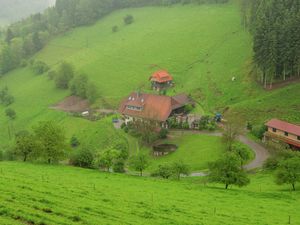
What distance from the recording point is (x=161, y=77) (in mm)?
116375

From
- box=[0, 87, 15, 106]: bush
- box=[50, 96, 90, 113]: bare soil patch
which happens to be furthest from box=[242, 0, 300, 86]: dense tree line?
box=[0, 87, 15, 106]: bush

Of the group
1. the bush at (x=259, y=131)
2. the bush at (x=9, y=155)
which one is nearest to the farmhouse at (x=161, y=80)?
the bush at (x=259, y=131)

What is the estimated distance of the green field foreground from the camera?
2877 cm

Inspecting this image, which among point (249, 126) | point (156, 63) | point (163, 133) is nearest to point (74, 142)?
point (163, 133)

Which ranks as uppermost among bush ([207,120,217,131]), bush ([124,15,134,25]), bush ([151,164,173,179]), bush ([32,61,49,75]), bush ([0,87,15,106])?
bush ([124,15,134,25])

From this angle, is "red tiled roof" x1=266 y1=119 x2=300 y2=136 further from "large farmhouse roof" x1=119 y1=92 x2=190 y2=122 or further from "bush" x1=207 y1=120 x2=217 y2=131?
"large farmhouse roof" x1=119 y1=92 x2=190 y2=122

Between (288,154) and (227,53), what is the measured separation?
64878mm

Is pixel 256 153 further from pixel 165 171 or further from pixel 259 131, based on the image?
pixel 165 171

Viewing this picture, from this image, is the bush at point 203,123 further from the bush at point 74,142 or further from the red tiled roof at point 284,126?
the bush at point 74,142

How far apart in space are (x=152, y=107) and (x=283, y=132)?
111 feet

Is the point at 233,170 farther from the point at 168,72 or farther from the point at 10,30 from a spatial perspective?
the point at 10,30

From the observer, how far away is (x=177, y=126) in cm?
9125

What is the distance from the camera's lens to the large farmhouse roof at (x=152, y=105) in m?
94.2

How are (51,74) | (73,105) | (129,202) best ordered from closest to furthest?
(129,202)
(73,105)
(51,74)
